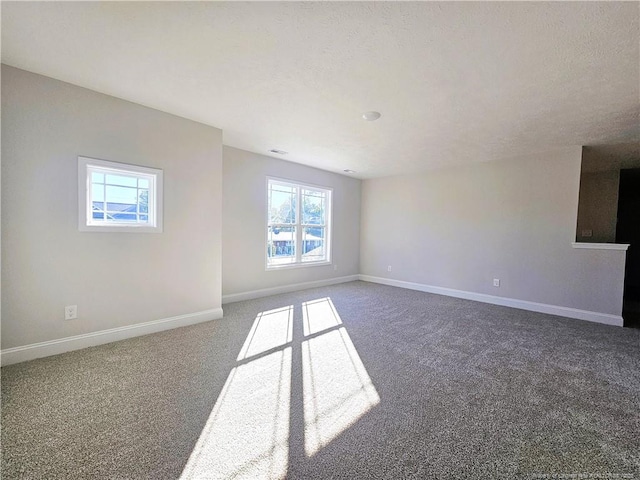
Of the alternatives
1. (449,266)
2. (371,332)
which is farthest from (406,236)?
(371,332)

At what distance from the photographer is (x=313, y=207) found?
5.82 meters

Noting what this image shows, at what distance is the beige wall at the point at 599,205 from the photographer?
5164mm

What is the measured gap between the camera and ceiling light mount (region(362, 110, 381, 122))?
2.96m

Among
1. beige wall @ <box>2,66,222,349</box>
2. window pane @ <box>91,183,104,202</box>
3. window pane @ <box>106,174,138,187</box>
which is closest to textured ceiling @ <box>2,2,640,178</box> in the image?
beige wall @ <box>2,66,222,349</box>

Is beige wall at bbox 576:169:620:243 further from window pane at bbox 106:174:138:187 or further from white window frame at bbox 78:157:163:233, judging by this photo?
window pane at bbox 106:174:138:187

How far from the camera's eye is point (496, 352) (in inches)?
109

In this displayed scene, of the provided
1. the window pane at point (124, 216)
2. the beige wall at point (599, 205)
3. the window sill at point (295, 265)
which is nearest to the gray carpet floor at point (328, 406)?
the window pane at point (124, 216)

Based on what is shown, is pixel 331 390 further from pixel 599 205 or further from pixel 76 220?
pixel 599 205

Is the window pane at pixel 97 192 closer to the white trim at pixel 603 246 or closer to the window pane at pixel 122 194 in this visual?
the window pane at pixel 122 194

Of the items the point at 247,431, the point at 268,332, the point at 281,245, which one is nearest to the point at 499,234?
the point at 281,245

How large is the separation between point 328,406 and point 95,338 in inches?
96.7

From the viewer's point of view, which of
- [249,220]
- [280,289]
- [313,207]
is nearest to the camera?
[249,220]

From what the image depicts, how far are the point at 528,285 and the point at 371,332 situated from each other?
9.88 feet

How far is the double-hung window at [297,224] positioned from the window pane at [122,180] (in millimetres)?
2224
